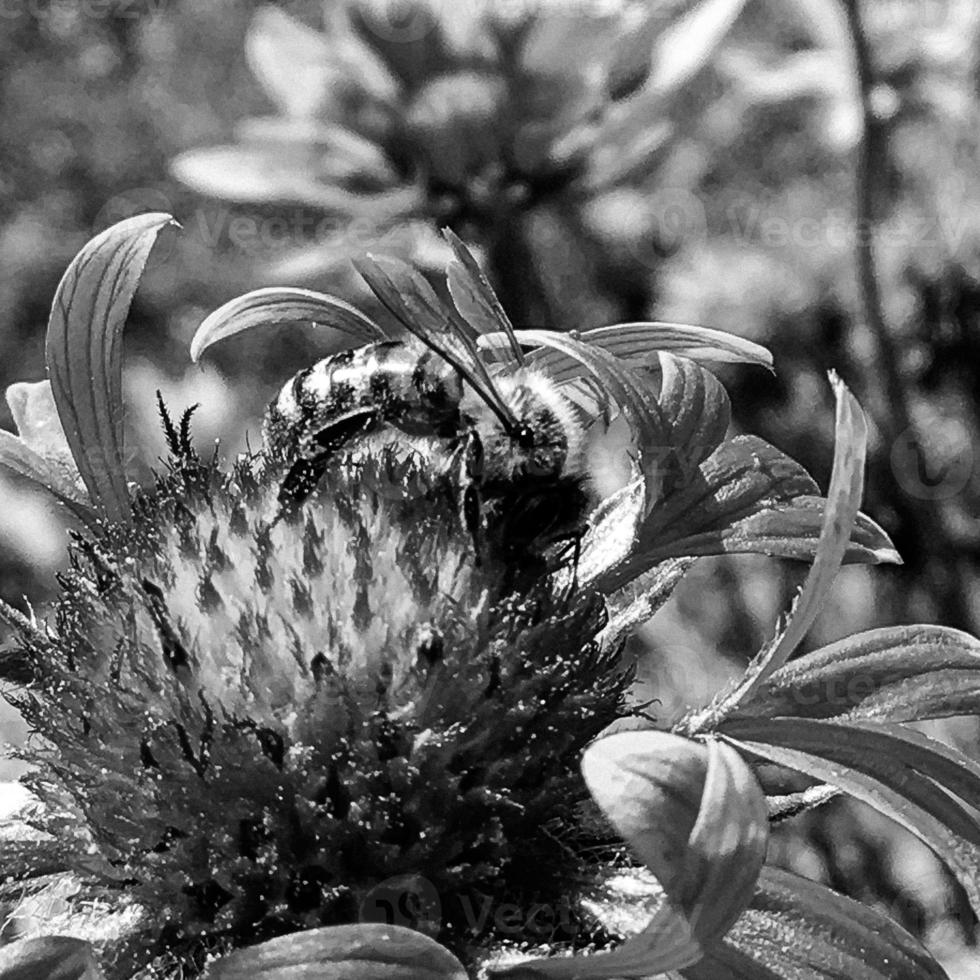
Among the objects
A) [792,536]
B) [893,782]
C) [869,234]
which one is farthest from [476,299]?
[869,234]

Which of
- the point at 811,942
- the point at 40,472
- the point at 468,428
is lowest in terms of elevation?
the point at 811,942

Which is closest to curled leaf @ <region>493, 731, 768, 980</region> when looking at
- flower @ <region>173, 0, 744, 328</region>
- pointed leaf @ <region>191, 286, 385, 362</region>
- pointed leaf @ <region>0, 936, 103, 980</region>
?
pointed leaf @ <region>0, 936, 103, 980</region>

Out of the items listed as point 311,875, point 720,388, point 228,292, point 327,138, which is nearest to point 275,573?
point 311,875

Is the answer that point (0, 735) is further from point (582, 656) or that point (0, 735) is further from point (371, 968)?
point (371, 968)

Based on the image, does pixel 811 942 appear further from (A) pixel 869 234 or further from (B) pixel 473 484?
(A) pixel 869 234

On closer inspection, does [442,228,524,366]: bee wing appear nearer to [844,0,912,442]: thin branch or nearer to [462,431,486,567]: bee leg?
[462,431,486,567]: bee leg

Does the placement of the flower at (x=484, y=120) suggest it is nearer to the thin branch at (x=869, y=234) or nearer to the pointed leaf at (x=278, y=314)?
the thin branch at (x=869, y=234)

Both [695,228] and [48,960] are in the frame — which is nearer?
[48,960]
